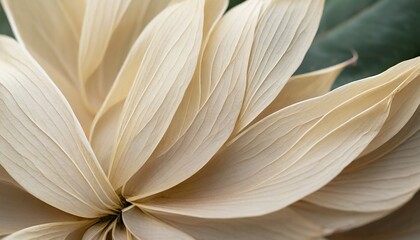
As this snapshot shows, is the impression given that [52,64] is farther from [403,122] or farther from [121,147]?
[403,122]

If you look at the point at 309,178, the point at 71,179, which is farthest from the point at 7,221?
the point at 309,178

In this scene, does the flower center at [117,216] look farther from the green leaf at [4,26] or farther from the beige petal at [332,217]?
the green leaf at [4,26]

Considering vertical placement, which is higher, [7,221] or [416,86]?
[416,86]

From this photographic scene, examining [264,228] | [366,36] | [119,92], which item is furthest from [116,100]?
[366,36]

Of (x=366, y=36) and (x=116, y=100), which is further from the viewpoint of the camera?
(x=366, y=36)

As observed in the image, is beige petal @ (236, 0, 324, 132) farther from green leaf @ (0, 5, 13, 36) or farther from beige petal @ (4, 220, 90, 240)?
green leaf @ (0, 5, 13, 36)

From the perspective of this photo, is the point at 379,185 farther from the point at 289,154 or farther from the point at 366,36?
the point at 366,36

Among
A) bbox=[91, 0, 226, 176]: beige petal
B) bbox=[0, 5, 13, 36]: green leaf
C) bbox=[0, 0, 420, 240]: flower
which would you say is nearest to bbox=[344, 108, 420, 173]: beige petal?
bbox=[0, 0, 420, 240]: flower
